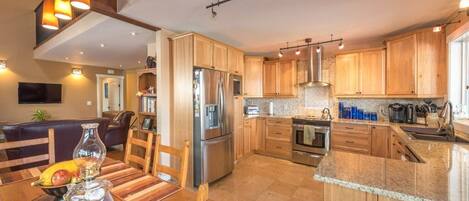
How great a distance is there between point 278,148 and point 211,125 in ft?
6.40

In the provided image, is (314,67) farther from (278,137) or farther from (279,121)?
(278,137)

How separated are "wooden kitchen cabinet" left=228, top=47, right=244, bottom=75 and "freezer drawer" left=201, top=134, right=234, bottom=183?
1.21 metres

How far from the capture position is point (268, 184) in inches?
121

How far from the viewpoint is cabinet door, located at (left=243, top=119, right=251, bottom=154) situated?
13.9ft

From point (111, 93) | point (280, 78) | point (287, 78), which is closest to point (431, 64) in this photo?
point (287, 78)

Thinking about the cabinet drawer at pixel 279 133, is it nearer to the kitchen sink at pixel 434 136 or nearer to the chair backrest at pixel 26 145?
the kitchen sink at pixel 434 136

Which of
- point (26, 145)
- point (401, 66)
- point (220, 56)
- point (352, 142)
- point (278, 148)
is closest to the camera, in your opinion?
point (26, 145)

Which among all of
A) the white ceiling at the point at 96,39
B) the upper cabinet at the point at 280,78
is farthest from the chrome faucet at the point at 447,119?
the white ceiling at the point at 96,39

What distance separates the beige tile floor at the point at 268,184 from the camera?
271 cm

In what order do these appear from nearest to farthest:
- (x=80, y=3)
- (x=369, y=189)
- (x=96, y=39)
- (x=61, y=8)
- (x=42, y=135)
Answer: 1. (x=369, y=189)
2. (x=80, y=3)
3. (x=61, y=8)
4. (x=42, y=135)
5. (x=96, y=39)

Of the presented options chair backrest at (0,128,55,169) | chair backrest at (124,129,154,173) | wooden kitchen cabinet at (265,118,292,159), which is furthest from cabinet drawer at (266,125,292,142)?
chair backrest at (0,128,55,169)

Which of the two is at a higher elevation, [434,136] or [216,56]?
[216,56]

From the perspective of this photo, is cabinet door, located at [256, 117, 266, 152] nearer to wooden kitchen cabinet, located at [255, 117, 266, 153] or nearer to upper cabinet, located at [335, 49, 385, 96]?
wooden kitchen cabinet, located at [255, 117, 266, 153]

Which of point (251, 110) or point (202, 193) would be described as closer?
point (202, 193)
